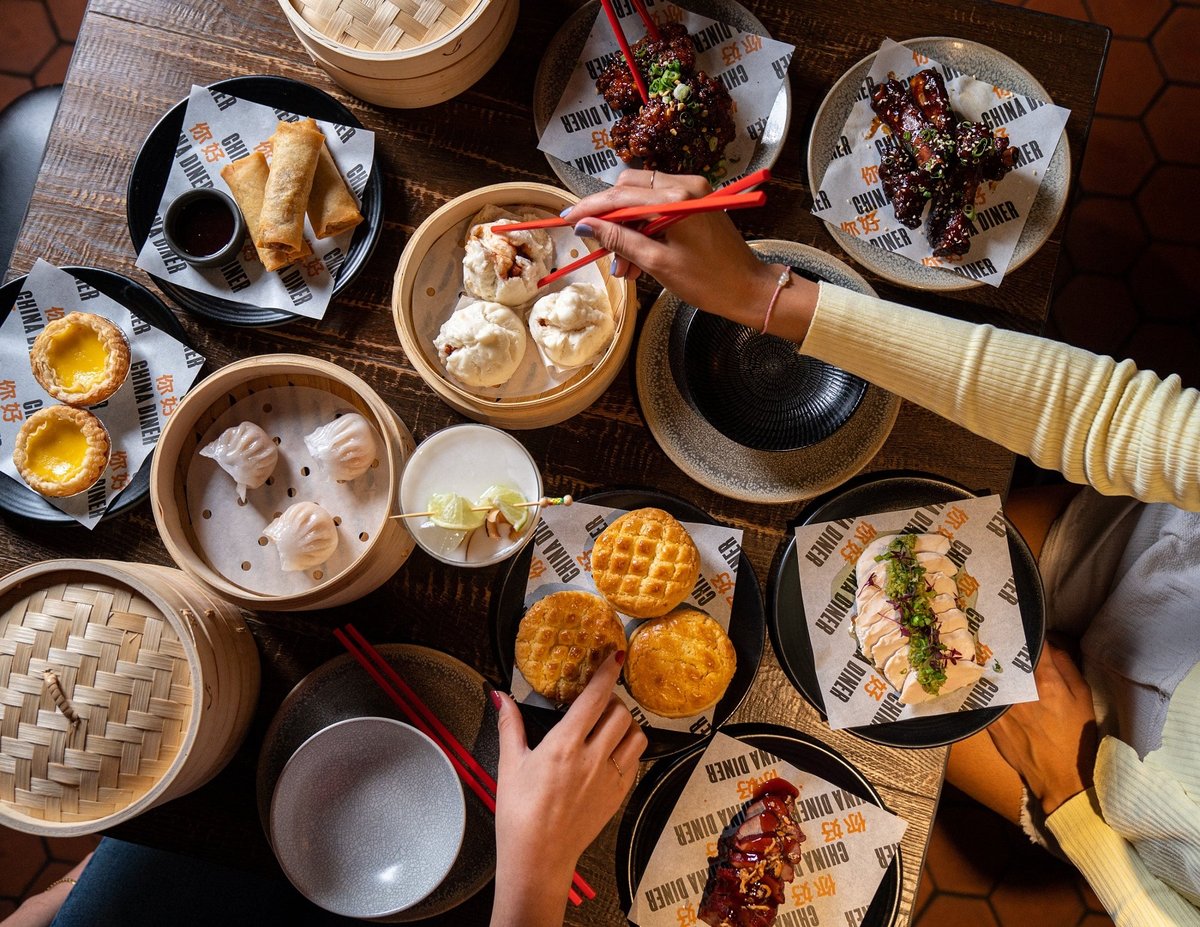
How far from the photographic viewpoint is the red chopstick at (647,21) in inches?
84.8

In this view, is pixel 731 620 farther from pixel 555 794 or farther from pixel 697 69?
pixel 697 69

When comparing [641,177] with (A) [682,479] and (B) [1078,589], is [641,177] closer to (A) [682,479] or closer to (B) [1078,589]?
(A) [682,479]

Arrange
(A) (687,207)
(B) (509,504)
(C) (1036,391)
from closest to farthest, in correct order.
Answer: (A) (687,207), (C) (1036,391), (B) (509,504)

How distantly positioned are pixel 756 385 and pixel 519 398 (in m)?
0.61

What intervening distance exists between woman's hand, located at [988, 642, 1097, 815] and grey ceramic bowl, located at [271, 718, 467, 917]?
60.7 inches

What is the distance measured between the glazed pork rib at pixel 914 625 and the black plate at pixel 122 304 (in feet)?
6.07

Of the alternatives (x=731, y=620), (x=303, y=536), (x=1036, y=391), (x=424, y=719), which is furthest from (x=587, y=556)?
(x=1036, y=391)

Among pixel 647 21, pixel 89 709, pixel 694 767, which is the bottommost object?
pixel 694 767

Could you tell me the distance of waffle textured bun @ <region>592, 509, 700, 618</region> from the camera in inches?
79.7

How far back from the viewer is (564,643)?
202 centimetres

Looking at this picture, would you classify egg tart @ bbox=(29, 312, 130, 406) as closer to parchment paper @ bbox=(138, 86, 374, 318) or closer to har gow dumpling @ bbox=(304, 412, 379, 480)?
parchment paper @ bbox=(138, 86, 374, 318)

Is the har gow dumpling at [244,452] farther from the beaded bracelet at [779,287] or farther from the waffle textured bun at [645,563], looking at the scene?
the beaded bracelet at [779,287]

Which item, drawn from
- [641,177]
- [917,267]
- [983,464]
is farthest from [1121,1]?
[641,177]

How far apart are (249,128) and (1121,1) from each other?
3.76 m
